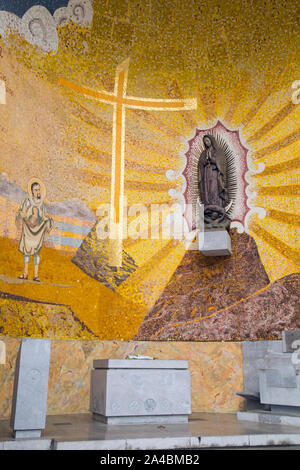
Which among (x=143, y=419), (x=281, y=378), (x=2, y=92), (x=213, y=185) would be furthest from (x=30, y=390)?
(x=213, y=185)

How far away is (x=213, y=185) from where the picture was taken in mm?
8500

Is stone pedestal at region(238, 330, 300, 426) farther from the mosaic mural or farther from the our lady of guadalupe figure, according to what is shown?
the our lady of guadalupe figure

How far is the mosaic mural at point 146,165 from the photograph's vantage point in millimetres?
7699

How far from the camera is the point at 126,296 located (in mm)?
8375

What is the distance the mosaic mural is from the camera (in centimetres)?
770

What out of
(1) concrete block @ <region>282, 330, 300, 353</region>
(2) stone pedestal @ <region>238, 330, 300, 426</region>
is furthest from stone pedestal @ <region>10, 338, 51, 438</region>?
(1) concrete block @ <region>282, 330, 300, 353</region>

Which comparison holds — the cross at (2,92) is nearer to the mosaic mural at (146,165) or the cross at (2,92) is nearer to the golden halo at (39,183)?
the mosaic mural at (146,165)

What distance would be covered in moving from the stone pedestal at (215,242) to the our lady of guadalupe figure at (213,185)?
0.45 feet

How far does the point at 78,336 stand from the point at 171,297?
1927mm

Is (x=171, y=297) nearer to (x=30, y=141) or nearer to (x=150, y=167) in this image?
(x=150, y=167)

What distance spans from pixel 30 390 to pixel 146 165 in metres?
5.42

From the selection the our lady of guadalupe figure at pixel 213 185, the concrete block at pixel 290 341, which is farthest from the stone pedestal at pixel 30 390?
Result: the our lady of guadalupe figure at pixel 213 185

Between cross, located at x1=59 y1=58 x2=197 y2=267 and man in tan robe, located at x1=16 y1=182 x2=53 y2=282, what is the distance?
53.7 inches

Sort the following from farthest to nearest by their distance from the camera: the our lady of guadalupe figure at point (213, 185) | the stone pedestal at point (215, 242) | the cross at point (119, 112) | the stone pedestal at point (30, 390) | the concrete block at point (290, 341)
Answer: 1. the cross at point (119, 112)
2. the our lady of guadalupe figure at point (213, 185)
3. the stone pedestal at point (215, 242)
4. the concrete block at point (290, 341)
5. the stone pedestal at point (30, 390)
